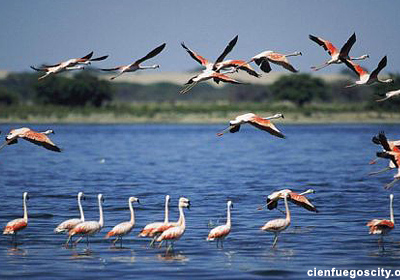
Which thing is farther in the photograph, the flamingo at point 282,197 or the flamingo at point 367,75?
the flamingo at point 282,197

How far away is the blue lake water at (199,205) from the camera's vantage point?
17.9 meters

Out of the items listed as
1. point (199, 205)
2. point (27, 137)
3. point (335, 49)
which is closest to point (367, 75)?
point (335, 49)

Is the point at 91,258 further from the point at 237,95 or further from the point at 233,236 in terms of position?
the point at 237,95

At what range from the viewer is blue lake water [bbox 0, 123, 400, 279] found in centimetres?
1786

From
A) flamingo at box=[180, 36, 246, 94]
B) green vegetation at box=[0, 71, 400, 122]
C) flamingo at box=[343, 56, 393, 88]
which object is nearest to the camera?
flamingo at box=[343, 56, 393, 88]

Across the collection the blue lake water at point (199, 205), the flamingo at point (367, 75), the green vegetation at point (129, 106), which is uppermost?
the green vegetation at point (129, 106)

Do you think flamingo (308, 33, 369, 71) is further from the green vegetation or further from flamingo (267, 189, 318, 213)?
the green vegetation

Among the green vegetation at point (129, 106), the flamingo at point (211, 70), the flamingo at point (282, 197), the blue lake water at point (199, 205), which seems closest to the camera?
the blue lake water at point (199, 205)

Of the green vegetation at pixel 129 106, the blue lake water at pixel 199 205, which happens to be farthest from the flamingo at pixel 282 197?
the green vegetation at pixel 129 106

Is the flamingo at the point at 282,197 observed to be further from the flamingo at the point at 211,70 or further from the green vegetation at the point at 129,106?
the green vegetation at the point at 129,106

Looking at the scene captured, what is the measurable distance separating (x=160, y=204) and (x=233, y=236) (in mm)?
6956

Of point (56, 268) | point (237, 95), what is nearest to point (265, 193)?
point (56, 268)

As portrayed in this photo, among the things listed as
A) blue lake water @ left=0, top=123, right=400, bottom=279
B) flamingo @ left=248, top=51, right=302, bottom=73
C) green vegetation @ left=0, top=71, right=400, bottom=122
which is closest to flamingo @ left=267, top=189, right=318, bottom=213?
blue lake water @ left=0, top=123, right=400, bottom=279

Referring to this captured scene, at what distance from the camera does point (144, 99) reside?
174 meters
